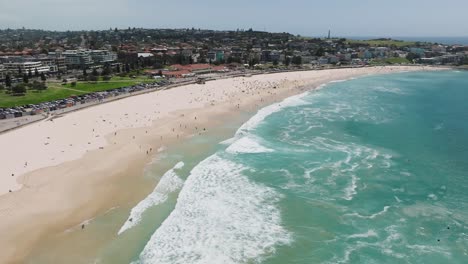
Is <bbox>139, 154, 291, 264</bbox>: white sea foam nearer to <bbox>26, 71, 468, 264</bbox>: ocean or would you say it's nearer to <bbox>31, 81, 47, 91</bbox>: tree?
<bbox>26, 71, 468, 264</bbox>: ocean

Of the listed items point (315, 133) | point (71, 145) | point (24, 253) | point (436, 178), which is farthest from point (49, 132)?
point (436, 178)

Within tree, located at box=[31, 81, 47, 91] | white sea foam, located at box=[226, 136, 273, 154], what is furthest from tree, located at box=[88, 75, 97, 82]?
white sea foam, located at box=[226, 136, 273, 154]

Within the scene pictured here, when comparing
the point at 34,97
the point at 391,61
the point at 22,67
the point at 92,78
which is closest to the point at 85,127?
the point at 34,97

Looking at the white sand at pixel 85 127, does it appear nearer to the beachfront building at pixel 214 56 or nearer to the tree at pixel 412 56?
the beachfront building at pixel 214 56

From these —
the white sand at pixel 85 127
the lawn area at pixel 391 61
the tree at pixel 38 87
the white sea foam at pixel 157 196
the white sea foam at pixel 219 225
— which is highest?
the tree at pixel 38 87

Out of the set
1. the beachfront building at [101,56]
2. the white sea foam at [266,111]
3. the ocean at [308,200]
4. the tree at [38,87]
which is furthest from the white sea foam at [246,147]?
the beachfront building at [101,56]

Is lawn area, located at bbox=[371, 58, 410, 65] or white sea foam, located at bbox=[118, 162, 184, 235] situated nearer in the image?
white sea foam, located at bbox=[118, 162, 184, 235]

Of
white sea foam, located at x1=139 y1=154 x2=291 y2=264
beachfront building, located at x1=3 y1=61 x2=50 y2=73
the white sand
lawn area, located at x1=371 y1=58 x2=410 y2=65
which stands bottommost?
white sea foam, located at x1=139 y1=154 x2=291 y2=264
